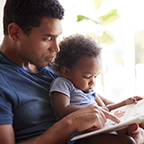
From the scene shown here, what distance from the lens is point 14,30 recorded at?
41.3 inches

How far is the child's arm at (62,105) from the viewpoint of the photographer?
3.51 ft

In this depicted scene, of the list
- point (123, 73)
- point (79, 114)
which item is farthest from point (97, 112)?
A: point (123, 73)

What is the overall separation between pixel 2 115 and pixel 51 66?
23.3 inches

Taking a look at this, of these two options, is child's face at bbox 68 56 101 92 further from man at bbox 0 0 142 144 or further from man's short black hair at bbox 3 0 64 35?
man's short black hair at bbox 3 0 64 35

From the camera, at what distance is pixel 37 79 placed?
1169 mm

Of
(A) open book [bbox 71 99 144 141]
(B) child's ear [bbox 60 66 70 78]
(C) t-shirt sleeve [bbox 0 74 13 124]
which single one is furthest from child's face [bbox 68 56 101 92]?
(C) t-shirt sleeve [bbox 0 74 13 124]

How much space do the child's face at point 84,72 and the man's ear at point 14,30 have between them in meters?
0.42

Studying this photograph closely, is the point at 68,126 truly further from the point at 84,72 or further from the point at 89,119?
the point at 84,72

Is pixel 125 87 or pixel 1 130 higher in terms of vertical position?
pixel 1 130

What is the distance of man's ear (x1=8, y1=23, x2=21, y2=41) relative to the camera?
104cm

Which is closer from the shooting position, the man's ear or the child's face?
the man's ear

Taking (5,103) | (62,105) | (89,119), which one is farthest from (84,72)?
(5,103)

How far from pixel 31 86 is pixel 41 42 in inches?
10.0

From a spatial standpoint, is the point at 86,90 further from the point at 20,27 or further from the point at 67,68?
the point at 20,27
